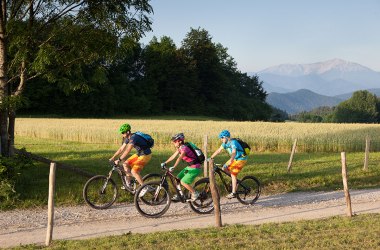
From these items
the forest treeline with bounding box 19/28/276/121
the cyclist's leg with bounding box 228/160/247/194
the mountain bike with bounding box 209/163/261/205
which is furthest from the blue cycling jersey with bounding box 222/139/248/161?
the forest treeline with bounding box 19/28/276/121

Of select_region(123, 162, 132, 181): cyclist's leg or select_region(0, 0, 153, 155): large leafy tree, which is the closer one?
select_region(123, 162, 132, 181): cyclist's leg

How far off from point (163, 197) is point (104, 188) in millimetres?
1600

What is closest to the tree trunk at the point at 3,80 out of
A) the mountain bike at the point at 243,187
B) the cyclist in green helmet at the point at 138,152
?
the cyclist in green helmet at the point at 138,152

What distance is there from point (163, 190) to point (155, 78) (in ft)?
269

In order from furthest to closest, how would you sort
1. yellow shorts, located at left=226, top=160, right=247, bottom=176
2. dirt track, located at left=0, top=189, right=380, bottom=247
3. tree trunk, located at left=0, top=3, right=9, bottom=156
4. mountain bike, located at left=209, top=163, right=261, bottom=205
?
tree trunk, located at left=0, top=3, right=9, bottom=156
mountain bike, located at left=209, top=163, right=261, bottom=205
yellow shorts, located at left=226, top=160, right=247, bottom=176
dirt track, located at left=0, top=189, right=380, bottom=247

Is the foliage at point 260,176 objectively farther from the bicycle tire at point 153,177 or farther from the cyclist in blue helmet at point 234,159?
the cyclist in blue helmet at point 234,159

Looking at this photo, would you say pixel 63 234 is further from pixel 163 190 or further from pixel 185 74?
pixel 185 74

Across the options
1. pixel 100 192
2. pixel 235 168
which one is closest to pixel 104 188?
pixel 100 192

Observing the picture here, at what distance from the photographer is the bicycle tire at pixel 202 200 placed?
11281mm

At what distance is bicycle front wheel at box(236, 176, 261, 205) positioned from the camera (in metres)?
12.5

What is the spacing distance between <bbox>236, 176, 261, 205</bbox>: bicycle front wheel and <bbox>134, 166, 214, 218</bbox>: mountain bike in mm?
1292

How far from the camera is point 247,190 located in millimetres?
12469

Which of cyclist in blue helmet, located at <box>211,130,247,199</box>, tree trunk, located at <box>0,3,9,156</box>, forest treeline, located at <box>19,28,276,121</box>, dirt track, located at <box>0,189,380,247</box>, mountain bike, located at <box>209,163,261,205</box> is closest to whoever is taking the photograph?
dirt track, located at <box>0,189,380,247</box>

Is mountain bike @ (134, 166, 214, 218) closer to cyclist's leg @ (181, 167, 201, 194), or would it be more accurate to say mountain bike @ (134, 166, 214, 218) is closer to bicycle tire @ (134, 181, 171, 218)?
bicycle tire @ (134, 181, 171, 218)
